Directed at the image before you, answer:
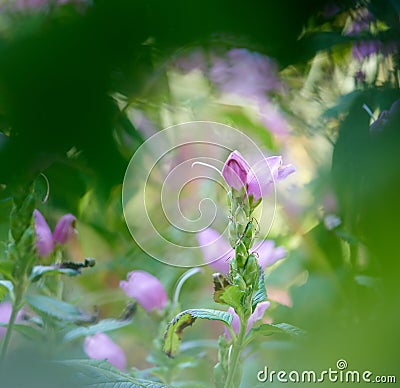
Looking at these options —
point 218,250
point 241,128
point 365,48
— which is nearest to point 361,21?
point 365,48

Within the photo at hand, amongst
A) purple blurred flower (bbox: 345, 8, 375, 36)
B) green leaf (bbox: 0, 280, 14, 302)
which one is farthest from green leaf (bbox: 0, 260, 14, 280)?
purple blurred flower (bbox: 345, 8, 375, 36)

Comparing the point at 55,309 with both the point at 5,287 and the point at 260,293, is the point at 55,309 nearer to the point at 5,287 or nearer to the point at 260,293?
the point at 5,287

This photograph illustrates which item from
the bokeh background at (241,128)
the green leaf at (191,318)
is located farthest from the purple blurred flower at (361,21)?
the green leaf at (191,318)

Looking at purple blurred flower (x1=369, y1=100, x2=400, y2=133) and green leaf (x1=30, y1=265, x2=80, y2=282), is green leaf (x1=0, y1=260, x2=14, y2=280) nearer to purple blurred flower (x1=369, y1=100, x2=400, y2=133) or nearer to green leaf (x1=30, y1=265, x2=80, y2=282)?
green leaf (x1=30, y1=265, x2=80, y2=282)

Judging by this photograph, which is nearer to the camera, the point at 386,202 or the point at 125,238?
the point at 386,202

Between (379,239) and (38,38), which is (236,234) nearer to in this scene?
(379,239)

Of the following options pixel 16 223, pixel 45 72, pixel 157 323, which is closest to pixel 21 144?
pixel 45 72
